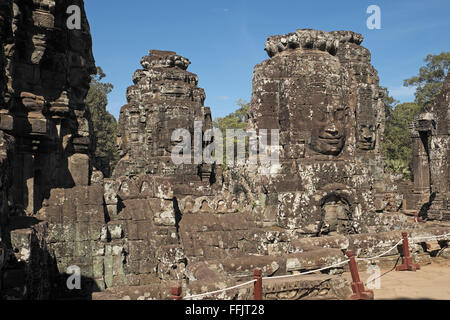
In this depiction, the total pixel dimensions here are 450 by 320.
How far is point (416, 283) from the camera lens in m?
5.88

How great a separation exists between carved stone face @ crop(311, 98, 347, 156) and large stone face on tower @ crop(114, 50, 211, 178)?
985 cm

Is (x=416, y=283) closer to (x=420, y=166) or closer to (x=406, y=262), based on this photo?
(x=406, y=262)

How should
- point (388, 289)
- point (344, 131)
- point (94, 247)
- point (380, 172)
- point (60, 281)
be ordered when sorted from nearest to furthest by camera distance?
point (388, 289), point (60, 281), point (94, 247), point (344, 131), point (380, 172)

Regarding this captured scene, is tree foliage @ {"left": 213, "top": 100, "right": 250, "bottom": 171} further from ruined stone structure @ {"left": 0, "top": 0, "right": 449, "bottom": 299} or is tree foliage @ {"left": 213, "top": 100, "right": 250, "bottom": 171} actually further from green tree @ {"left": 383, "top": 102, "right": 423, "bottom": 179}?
ruined stone structure @ {"left": 0, "top": 0, "right": 449, "bottom": 299}

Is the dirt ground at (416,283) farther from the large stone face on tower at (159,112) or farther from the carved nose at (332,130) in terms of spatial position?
the large stone face on tower at (159,112)

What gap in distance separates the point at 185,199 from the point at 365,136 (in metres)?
10.5

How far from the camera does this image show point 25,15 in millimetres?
6586

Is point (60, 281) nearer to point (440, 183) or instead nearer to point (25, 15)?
point (25, 15)

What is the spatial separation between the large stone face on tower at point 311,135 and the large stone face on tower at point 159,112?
9367 mm

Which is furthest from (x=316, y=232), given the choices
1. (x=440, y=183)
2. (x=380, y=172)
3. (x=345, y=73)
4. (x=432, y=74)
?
(x=432, y=74)

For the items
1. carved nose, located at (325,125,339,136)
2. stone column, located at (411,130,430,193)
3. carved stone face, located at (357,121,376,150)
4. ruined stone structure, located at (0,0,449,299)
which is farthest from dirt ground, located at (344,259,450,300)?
stone column, located at (411,130,430,193)

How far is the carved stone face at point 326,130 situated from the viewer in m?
7.98

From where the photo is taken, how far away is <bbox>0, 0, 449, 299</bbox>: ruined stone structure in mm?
5508

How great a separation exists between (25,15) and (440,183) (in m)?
13.7
